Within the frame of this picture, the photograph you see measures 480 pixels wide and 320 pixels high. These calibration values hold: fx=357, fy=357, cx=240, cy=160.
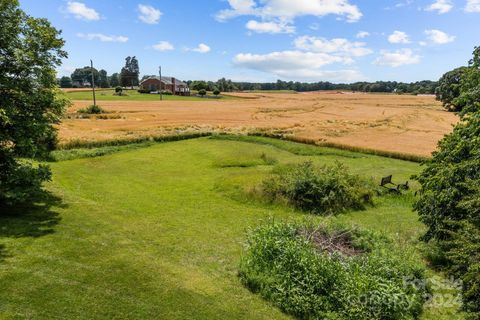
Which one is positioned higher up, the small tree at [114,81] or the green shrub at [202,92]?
the small tree at [114,81]

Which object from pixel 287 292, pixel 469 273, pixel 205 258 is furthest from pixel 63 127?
pixel 469 273

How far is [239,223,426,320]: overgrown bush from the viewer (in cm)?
975

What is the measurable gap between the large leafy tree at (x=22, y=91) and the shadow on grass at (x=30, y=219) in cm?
57

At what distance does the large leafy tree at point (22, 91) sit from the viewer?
1479 cm

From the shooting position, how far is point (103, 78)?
177750mm

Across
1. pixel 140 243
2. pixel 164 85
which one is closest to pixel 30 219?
pixel 140 243

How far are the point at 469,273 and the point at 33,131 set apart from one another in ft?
55.0

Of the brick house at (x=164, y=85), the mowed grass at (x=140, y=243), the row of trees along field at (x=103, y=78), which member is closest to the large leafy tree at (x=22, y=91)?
the mowed grass at (x=140, y=243)

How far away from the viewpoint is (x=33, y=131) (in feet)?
50.3

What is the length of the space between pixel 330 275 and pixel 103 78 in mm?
186868

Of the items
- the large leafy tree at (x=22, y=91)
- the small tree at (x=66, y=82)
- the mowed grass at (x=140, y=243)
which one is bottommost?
the mowed grass at (x=140, y=243)

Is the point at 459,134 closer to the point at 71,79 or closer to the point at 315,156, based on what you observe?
the point at 315,156

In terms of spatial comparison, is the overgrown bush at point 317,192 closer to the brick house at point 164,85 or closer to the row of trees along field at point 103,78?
the brick house at point 164,85

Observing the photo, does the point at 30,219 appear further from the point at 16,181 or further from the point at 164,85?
the point at 164,85
